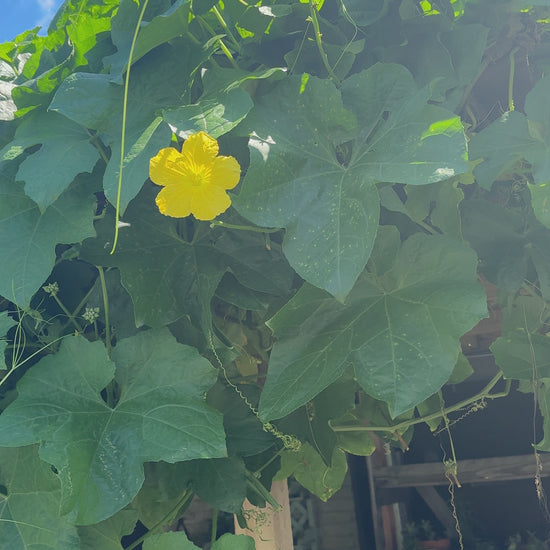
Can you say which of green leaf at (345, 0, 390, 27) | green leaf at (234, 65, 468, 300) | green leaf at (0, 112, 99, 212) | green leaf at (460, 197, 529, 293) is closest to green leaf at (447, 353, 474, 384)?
green leaf at (460, 197, 529, 293)

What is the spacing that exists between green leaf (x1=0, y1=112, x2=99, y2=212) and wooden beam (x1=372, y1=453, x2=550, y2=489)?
2979 millimetres

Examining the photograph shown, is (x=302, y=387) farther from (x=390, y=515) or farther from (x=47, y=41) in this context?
(x=390, y=515)

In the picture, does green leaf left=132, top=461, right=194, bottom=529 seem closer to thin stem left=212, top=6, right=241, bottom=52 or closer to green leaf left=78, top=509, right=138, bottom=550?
green leaf left=78, top=509, right=138, bottom=550

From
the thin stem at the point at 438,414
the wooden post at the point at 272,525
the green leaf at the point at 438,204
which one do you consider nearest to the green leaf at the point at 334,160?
the green leaf at the point at 438,204

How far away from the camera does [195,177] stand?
732mm

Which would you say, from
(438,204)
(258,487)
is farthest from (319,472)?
(438,204)

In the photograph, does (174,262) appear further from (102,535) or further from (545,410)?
(545,410)

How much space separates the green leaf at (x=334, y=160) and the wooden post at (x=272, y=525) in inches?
21.7

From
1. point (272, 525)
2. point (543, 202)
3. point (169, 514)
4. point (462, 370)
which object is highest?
point (543, 202)

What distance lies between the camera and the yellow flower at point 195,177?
2.38ft

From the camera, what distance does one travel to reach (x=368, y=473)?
380 centimetres

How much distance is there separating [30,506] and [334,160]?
0.54m

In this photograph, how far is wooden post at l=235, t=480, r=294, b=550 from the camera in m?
1.13

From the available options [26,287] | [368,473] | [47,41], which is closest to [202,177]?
[26,287]
